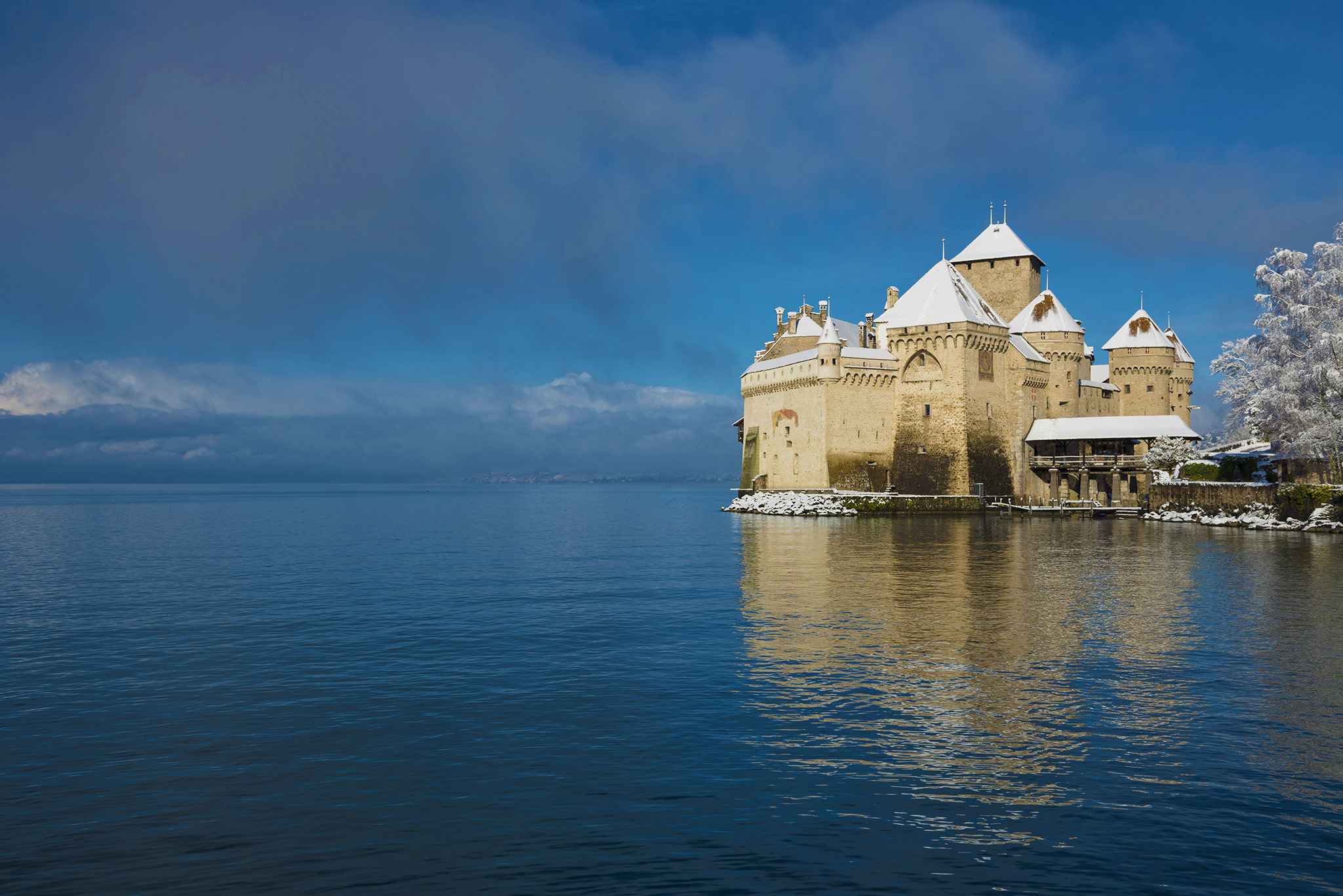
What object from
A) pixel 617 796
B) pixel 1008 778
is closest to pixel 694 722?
pixel 617 796

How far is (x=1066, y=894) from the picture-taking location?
22.3 ft

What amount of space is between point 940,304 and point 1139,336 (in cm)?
1918

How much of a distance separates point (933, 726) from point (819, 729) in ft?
4.70

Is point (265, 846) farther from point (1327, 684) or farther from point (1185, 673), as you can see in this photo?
point (1327, 684)

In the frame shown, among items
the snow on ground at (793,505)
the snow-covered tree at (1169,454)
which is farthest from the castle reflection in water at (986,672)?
the snow on ground at (793,505)

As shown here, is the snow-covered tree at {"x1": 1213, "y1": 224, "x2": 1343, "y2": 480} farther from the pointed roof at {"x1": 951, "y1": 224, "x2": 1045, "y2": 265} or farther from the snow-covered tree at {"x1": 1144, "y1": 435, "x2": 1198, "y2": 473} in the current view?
the pointed roof at {"x1": 951, "y1": 224, "x2": 1045, "y2": 265}

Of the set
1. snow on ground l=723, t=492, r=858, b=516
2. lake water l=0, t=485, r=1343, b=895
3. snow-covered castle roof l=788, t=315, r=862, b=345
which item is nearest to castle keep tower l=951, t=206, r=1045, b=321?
snow-covered castle roof l=788, t=315, r=862, b=345

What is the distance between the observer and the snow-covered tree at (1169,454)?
5228cm

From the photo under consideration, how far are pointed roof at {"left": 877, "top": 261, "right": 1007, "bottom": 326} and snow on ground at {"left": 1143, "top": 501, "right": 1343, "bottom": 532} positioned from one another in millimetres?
15764

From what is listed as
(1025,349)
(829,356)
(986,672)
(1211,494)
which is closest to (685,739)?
(986,672)

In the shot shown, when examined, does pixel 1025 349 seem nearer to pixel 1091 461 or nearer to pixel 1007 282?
pixel 1007 282

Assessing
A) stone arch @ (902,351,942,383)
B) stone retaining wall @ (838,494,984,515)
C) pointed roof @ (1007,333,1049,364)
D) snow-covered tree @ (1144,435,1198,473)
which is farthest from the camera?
pointed roof @ (1007,333,1049,364)

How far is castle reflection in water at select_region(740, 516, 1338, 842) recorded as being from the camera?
945 centimetres

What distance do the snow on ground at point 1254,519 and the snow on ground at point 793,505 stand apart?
17584 mm
